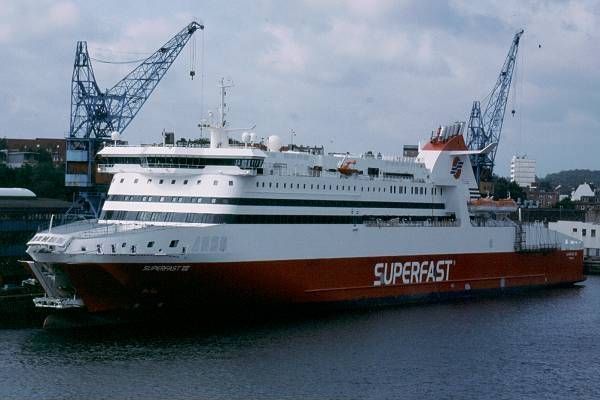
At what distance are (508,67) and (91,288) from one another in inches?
2039

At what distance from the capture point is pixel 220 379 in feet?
79.9

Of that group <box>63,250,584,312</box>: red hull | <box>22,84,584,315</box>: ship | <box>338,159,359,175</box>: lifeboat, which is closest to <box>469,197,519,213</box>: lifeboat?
<box>22,84,584,315</box>: ship

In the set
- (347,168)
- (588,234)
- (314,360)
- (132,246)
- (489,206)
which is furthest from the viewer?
(588,234)

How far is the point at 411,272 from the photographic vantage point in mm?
38219

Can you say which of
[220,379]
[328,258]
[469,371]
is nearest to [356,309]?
[328,258]

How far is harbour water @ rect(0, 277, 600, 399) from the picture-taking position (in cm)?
2383

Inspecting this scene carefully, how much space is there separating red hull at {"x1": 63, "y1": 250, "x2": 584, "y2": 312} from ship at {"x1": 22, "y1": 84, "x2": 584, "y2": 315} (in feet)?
0.15

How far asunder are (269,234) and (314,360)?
689 centimetres

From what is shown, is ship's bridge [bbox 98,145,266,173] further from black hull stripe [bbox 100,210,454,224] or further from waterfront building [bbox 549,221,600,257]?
waterfront building [bbox 549,221,600,257]

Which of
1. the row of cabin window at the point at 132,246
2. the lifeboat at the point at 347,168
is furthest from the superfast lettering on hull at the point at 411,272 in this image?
the row of cabin window at the point at 132,246

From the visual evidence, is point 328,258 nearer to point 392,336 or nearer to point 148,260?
point 392,336

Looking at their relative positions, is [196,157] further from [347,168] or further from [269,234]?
[347,168]

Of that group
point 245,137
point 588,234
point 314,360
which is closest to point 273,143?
point 245,137

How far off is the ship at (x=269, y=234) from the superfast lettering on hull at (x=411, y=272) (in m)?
0.05
